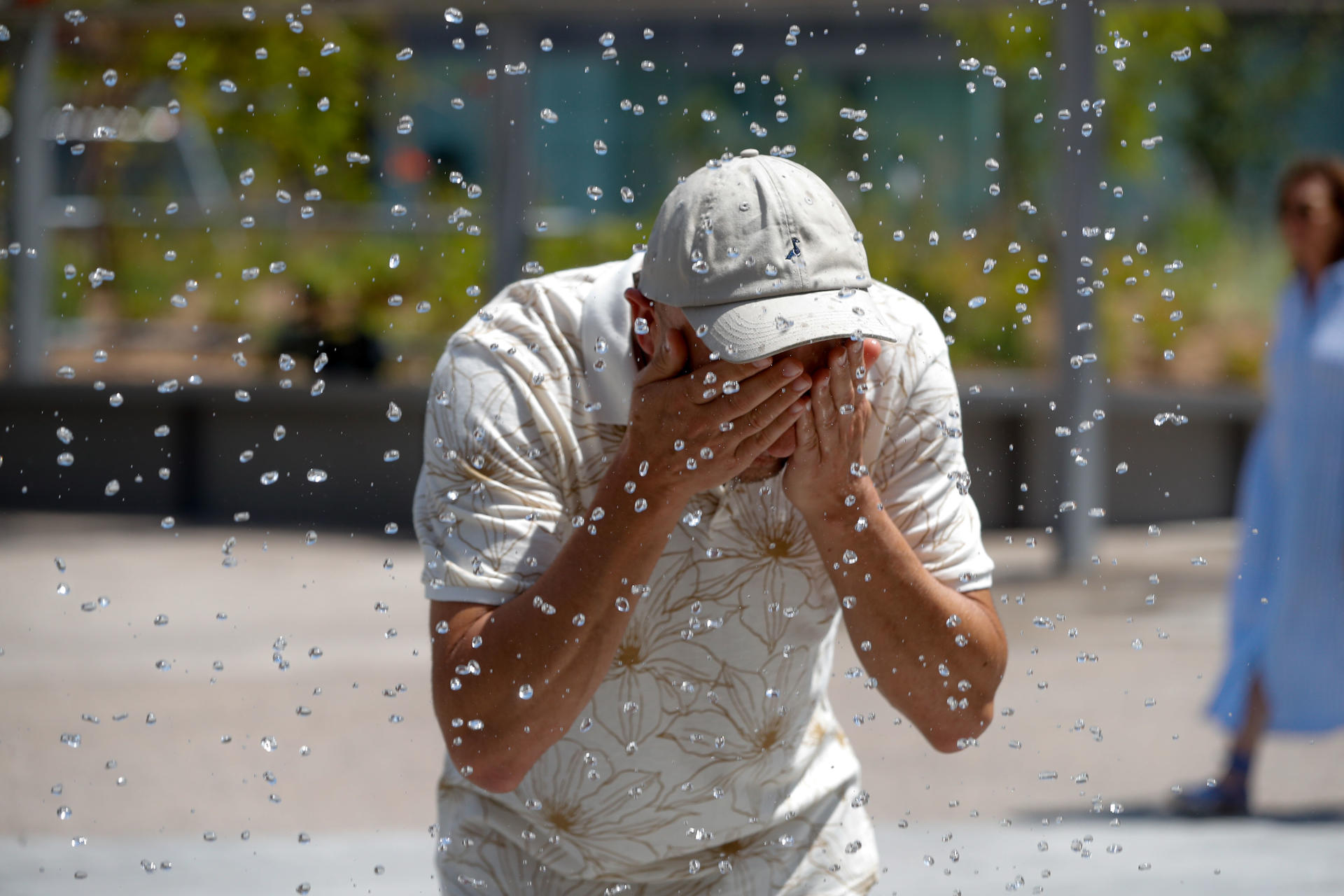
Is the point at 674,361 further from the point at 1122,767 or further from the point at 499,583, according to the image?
the point at 1122,767

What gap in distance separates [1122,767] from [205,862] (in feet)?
7.28

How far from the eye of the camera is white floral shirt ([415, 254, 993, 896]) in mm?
1414

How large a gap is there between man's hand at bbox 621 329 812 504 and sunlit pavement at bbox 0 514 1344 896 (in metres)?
1.40

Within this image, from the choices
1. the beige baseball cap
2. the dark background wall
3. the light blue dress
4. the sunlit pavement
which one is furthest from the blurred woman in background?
the beige baseball cap

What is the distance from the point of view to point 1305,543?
11.5 ft

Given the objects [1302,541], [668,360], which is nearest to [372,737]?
[1302,541]

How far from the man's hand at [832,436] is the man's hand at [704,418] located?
0.02m

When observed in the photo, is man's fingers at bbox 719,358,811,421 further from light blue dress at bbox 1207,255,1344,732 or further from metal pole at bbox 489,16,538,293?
metal pole at bbox 489,16,538,293

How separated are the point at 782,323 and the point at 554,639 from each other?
0.36 meters

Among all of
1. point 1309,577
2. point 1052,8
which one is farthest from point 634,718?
point 1052,8

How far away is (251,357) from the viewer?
6277 mm

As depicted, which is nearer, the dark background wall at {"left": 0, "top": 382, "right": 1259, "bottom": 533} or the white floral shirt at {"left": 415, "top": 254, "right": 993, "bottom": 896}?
the white floral shirt at {"left": 415, "top": 254, "right": 993, "bottom": 896}

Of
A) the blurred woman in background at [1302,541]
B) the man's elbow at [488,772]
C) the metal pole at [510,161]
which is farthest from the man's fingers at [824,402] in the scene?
the metal pole at [510,161]

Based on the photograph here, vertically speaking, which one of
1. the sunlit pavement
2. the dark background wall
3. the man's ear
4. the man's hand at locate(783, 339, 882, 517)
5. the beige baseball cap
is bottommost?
the sunlit pavement
